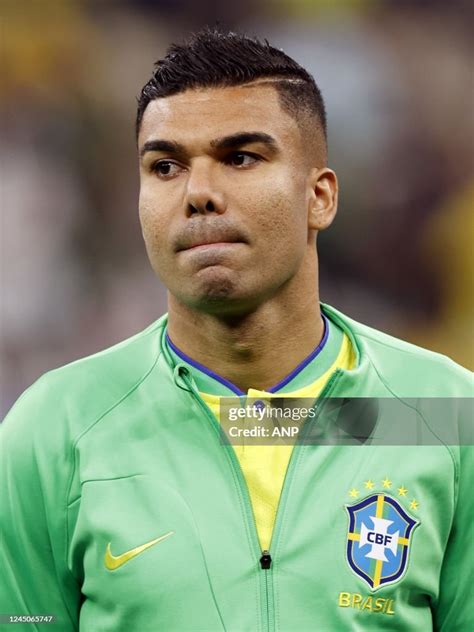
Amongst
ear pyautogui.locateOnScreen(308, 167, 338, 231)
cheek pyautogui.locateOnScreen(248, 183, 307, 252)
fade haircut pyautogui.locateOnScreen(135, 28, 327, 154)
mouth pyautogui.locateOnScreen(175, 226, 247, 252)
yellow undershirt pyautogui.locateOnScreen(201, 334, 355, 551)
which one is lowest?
yellow undershirt pyautogui.locateOnScreen(201, 334, 355, 551)

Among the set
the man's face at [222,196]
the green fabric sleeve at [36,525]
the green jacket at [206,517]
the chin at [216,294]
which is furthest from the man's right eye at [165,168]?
the green fabric sleeve at [36,525]

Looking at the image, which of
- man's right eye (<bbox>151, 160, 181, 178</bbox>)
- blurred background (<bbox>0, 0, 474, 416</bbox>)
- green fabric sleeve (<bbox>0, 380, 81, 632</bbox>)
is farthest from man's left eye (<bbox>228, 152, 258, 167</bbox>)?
blurred background (<bbox>0, 0, 474, 416</bbox>)

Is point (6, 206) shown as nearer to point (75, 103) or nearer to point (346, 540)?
point (75, 103)

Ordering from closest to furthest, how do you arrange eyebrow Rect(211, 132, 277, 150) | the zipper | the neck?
the zipper, eyebrow Rect(211, 132, 277, 150), the neck

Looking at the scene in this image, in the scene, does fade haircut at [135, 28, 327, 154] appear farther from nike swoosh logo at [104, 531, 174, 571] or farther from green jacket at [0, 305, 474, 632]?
nike swoosh logo at [104, 531, 174, 571]

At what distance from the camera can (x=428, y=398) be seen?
7.54 feet

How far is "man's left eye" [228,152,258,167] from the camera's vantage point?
2191 mm

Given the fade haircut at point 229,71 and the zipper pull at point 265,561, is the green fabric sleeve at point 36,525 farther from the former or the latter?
the fade haircut at point 229,71

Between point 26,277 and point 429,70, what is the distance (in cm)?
165

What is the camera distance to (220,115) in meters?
2.18

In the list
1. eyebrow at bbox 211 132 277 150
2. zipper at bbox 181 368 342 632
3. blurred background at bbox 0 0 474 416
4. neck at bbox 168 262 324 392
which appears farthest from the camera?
blurred background at bbox 0 0 474 416

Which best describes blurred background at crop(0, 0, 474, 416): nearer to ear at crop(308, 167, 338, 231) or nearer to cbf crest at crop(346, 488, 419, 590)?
ear at crop(308, 167, 338, 231)

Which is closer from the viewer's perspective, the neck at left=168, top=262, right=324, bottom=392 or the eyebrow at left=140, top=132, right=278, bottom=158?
the eyebrow at left=140, top=132, right=278, bottom=158

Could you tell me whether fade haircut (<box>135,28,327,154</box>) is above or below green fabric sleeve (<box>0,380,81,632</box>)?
above
